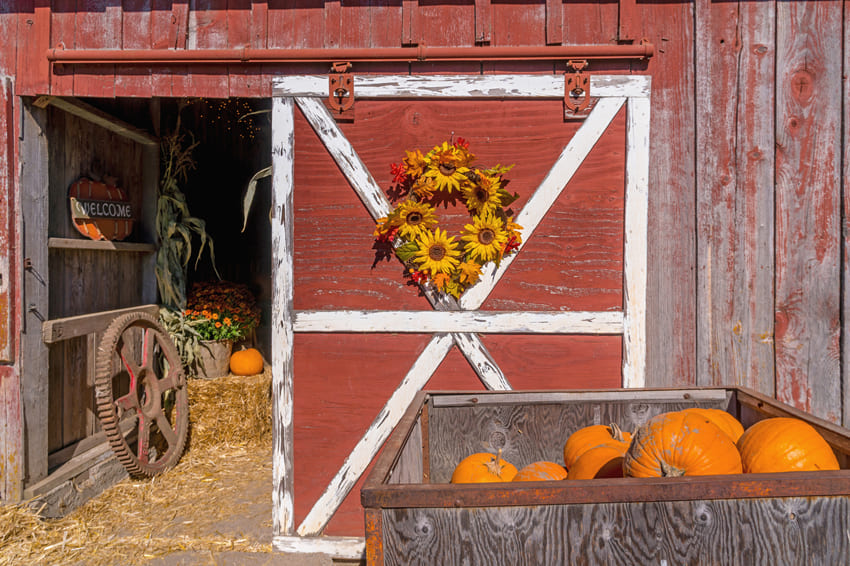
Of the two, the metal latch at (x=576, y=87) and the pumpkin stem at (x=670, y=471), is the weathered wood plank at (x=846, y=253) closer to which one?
the metal latch at (x=576, y=87)

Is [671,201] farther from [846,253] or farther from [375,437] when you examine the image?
[375,437]

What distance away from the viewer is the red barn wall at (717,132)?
324cm

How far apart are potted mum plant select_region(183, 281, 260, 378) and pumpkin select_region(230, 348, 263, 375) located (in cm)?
7

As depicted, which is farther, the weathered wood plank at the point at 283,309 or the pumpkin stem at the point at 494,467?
the weathered wood plank at the point at 283,309

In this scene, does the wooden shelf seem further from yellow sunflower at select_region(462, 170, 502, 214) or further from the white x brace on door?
yellow sunflower at select_region(462, 170, 502, 214)

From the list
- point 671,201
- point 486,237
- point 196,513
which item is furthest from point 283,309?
→ point 671,201

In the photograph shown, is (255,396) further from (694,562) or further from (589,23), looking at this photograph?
(694,562)

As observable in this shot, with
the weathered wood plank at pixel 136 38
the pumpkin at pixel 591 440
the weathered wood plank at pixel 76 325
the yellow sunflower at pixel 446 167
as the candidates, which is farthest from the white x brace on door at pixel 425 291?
the weathered wood plank at pixel 76 325

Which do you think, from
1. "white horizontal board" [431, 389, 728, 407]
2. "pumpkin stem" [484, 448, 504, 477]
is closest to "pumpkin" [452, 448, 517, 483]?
"pumpkin stem" [484, 448, 504, 477]

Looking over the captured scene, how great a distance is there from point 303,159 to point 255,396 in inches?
110

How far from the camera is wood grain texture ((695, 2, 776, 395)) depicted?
10.7 ft

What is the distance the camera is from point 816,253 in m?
3.25

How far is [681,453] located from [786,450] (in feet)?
1.03

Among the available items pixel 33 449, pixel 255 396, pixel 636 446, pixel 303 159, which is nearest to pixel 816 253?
pixel 636 446
